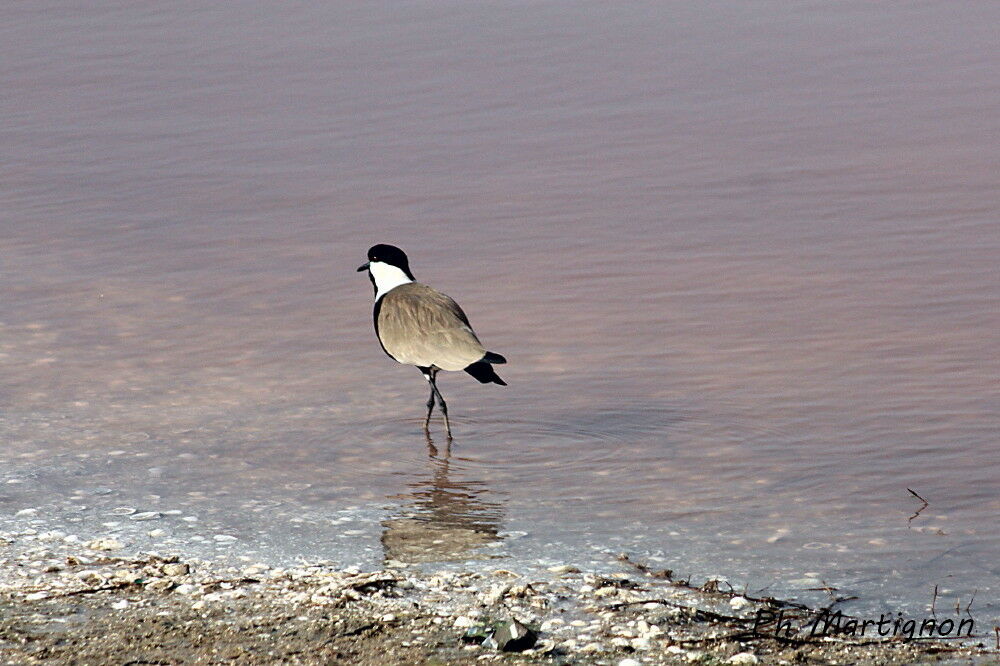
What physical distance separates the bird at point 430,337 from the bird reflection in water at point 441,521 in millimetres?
668

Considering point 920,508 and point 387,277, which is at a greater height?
point 387,277

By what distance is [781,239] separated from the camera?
12539 millimetres

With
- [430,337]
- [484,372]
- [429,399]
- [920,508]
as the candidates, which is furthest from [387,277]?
[920,508]

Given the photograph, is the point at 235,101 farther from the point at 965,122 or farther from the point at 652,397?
the point at 652,397

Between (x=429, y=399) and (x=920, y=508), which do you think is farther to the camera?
(x=429, y=399)

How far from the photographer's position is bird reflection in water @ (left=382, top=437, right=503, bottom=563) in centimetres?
644

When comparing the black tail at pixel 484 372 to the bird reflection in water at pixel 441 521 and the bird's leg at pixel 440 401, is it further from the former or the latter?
the bird reflection in water at pixel 441 521

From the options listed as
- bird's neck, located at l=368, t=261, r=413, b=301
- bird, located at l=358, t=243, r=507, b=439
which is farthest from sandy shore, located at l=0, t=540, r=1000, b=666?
bird's neck, located at l=368, t=261, r=413, b=301

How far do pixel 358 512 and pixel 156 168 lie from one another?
363 inches

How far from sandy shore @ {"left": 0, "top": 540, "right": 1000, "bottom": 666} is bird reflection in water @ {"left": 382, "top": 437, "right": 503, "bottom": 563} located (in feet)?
1.05

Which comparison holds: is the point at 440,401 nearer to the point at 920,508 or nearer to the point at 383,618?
the point at 920,508

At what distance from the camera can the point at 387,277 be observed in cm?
927

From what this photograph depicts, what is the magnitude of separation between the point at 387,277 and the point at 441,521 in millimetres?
2637

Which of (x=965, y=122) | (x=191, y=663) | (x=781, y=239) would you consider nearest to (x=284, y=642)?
(x=191, y=663)
